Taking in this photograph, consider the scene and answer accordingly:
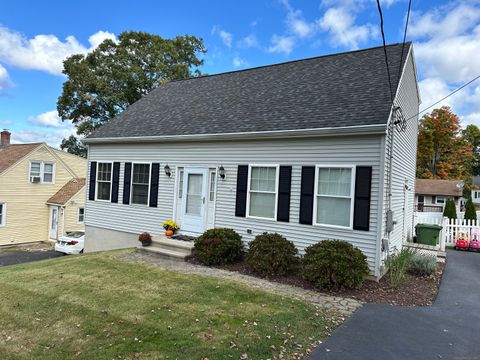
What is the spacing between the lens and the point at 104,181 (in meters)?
11.9

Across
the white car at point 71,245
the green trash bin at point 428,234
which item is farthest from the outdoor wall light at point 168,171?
the white car at point 71,245

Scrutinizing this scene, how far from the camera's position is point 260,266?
7.21 metres

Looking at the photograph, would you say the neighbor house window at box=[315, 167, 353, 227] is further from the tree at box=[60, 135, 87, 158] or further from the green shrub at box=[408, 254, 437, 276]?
the tree at box=[60, 135, 87, 158]

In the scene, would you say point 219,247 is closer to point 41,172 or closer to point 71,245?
point 71,245

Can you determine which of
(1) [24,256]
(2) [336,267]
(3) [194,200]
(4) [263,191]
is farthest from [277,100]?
(1) [24,256]

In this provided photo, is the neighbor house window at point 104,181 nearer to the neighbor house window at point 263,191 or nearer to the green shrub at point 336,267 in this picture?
the neighbor house window at point 263,191

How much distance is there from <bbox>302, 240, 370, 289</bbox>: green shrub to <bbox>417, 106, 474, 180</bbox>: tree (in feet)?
111

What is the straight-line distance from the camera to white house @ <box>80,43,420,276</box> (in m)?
7.25

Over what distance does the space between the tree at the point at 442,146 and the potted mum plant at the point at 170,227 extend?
109 feet

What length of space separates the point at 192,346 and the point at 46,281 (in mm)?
4435

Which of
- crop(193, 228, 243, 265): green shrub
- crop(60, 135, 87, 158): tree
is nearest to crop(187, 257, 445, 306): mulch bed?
crop(193, 228, 243, 265): green shrub

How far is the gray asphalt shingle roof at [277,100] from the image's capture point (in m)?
8.04

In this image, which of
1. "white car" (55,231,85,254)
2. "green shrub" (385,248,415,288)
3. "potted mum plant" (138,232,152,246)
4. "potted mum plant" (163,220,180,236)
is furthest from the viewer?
"white car" (55,231,85,254)

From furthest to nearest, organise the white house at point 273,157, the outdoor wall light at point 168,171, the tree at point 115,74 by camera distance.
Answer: the tree at point 115,74 → the outdoor wall light at point 168,171 → the white house at point 273,157
